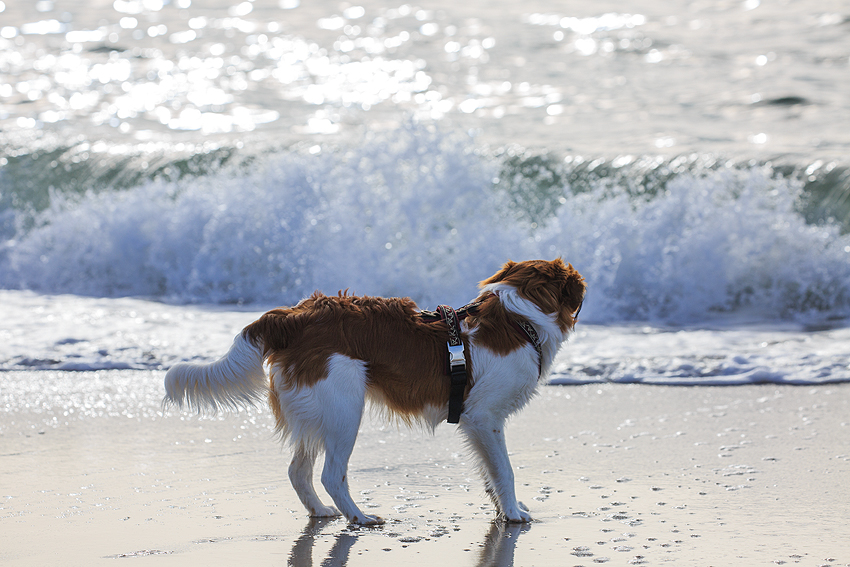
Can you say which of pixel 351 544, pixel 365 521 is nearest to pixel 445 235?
pixel 365 521

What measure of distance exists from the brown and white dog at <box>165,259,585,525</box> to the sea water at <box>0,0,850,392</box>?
2582 mm

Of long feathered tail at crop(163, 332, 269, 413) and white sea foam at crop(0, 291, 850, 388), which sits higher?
long feathered tail at crop(163, 332, 269, 413)

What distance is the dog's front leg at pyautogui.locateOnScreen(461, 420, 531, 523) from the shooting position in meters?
3.38

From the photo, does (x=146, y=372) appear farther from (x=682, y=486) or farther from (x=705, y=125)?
(x=705, y=125)

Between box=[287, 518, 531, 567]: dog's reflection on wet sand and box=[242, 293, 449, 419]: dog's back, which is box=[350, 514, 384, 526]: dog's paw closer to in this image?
box=[287, 518, 531, 567]: dog's reflection on wet sand

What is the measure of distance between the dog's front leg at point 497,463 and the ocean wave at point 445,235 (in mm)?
5138

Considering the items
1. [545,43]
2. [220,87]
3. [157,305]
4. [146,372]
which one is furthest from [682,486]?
[545,43]

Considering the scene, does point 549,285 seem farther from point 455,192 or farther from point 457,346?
point 455,192

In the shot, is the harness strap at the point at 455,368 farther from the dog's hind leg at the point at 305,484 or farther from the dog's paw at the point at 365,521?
the dog's hind leg at the point at 305,484

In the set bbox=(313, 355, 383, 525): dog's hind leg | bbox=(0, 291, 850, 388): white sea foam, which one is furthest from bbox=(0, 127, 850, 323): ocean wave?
bbox=(313, 355, 383, 525): dog's hind leg

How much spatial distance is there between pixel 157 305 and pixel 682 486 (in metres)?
6.68

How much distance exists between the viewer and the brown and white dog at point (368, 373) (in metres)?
3.22

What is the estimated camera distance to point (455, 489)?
3820mm

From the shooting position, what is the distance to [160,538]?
3195mm
